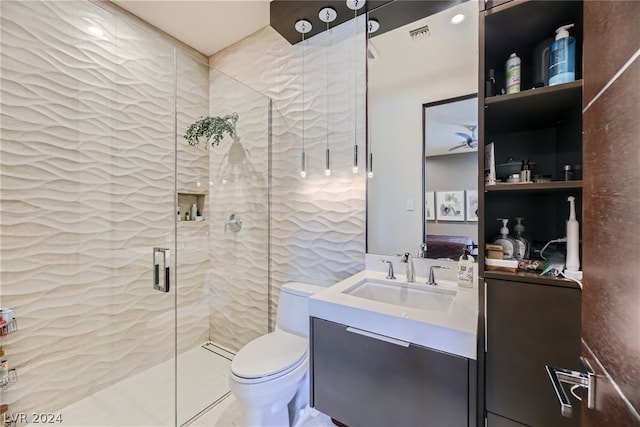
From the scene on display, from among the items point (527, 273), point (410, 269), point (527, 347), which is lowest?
point (527, 347)

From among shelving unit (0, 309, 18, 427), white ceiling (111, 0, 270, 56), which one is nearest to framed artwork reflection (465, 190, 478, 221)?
white ceiling (111, 0, 270, 56)

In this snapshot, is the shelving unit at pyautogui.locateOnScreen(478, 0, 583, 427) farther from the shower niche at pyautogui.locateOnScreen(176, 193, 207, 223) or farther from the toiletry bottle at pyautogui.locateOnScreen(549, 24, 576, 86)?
the shower niche at pyautogui.locateOnScreen(176, 193, 207, 223)

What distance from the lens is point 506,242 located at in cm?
105

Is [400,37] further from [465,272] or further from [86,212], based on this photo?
[86,212]

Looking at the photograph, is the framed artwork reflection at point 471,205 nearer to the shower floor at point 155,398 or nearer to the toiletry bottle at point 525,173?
the toiletry bottle at point 525,173

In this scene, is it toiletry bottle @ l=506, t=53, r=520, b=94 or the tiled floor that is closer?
toiletry bottle @ l=506, t=53, r=520, b=94

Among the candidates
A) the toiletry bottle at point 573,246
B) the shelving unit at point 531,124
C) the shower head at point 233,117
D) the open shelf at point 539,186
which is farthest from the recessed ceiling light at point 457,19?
the shower head at point 233,117

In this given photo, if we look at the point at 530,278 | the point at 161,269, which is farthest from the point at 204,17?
the point at 530,278

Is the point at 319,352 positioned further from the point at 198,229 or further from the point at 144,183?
the point at 144,183

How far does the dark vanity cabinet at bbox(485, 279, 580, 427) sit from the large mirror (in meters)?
0.53

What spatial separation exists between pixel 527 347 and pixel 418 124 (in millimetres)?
1196

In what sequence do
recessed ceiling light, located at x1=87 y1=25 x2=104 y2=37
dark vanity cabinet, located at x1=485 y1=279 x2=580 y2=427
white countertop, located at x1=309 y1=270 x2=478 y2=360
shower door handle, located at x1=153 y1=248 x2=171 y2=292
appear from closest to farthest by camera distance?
dark vanity cabinet, located at x1=485 y1=279 x2=580 y2=427 < white countertop, located at x1=309 y1=270 x2=478 y2=360 < recessed ceiling light, located at x1=87 y1=25 x2=104 y2=37 < shower door handle, located at x1=153 y1=248 x2=171 y2=292

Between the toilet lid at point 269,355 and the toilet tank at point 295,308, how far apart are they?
5 centimetres

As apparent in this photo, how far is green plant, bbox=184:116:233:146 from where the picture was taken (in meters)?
2.28
